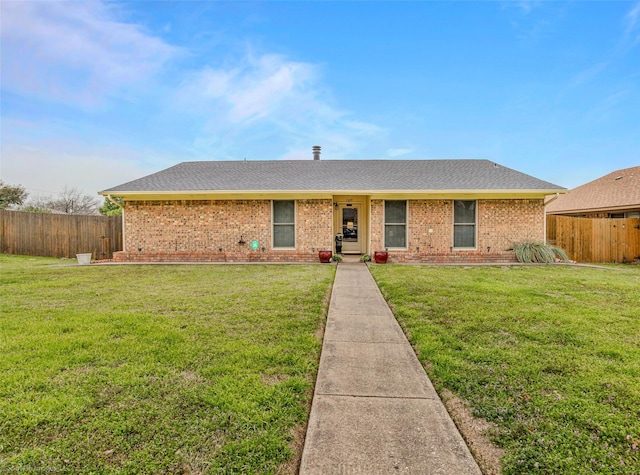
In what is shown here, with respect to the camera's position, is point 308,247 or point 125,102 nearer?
point 308,247

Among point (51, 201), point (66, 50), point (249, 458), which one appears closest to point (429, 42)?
point (66, 50)

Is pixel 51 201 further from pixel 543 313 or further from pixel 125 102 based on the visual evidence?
pixel 543 313

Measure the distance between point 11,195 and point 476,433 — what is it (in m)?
33.1

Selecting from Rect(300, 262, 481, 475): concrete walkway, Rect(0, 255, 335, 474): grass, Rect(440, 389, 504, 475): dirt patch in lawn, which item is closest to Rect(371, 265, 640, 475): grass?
Rect(440, 389, 504, 475): dirt patch in lawn

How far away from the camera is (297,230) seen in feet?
39.9

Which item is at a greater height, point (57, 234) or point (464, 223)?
point (464, 223)

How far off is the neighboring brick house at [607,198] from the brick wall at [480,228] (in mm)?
6459

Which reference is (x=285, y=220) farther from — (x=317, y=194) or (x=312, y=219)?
(x=317, y=194)

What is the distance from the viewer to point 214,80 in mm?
14102

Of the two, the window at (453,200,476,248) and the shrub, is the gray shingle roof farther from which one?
the shrub

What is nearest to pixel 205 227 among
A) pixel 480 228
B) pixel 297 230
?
pixel 297 230

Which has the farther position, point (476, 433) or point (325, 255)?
point (325, 255)

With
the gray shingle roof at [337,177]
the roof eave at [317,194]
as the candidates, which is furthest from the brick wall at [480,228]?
the gray shingle roof at [337,177]

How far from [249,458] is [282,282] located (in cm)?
566
